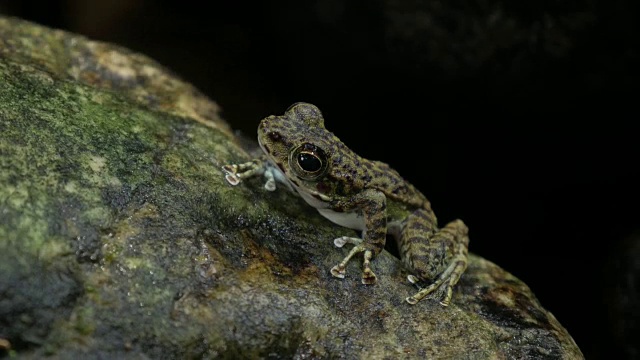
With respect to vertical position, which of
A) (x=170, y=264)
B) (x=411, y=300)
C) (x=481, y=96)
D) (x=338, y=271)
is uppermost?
(x=481, y=96)

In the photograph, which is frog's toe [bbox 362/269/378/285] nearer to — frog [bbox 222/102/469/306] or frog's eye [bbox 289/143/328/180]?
frog [bbox 222/102/469/306]

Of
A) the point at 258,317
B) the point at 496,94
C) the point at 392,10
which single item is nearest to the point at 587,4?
the point at 496,94

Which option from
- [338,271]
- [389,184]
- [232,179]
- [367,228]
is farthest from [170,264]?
[389,184]

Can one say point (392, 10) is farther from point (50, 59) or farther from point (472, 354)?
point (472, 354)

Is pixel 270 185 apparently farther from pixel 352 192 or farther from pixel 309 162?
pixel 352 192

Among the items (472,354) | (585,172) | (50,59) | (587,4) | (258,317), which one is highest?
(587,4)

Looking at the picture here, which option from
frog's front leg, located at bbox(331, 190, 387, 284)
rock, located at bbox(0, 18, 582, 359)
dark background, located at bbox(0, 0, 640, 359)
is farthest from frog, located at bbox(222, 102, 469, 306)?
dark background, located at bbox(0, 0, 640, 359)

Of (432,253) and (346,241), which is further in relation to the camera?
(432,253)
